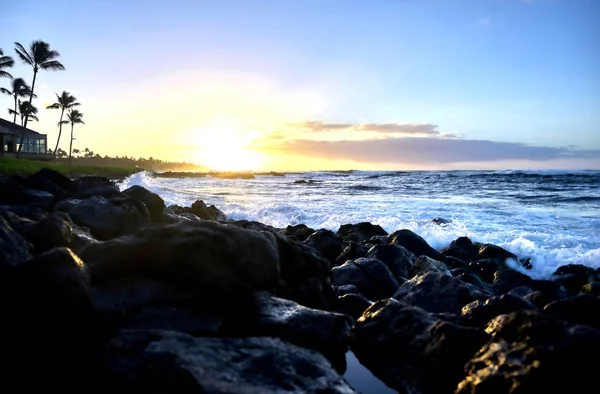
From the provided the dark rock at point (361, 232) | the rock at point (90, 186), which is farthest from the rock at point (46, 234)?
the dark rock at point (361, 232)

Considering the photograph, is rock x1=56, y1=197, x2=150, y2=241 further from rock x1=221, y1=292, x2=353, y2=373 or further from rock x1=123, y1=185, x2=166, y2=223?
rock x1=221, y1=292, x2=353, y2=373

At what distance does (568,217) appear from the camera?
17000 mm

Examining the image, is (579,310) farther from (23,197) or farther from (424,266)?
(23,197)

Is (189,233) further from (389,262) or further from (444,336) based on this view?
(389,262)

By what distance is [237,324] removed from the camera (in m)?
3.84

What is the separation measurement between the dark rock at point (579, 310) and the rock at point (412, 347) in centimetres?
112

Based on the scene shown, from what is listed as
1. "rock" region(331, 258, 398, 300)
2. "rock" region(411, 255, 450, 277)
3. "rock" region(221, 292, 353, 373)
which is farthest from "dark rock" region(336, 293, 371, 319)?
"rock" region(411, 255, 450, 277)

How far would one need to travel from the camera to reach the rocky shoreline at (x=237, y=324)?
8.89 ft

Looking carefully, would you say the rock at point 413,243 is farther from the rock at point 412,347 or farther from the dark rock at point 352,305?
the rock at point 412,347

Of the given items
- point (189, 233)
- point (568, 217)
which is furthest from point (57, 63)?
point (189, 233)

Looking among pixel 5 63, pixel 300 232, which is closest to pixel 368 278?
pixel 300 232

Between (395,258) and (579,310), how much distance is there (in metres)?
4.09

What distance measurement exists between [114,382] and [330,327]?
179cm

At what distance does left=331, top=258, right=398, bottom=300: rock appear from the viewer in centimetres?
637
